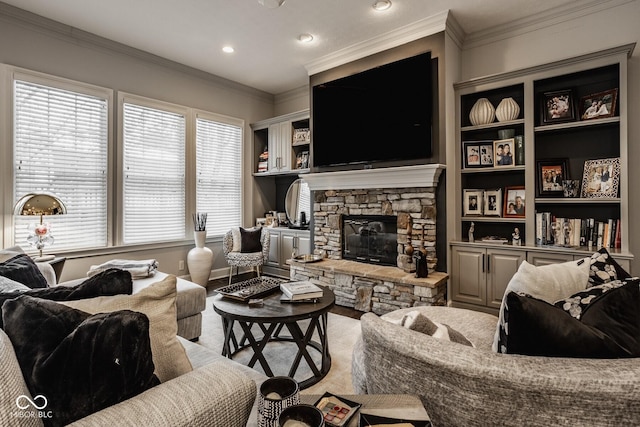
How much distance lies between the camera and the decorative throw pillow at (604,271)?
1442mm

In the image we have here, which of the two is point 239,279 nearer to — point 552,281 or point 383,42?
point 383,42

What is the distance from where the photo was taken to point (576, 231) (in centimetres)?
303

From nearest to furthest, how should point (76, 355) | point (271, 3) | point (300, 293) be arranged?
1. point (76, 355)
2. point (300, 293)
3. point (271, 3)

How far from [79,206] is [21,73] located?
54.9 inches

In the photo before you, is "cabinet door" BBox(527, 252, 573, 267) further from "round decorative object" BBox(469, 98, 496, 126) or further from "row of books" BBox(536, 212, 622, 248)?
"round decorative object" BBox(469, 98, 496, 126)

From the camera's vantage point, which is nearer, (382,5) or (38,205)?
(38,205)

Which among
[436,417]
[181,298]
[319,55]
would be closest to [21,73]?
[181,298]

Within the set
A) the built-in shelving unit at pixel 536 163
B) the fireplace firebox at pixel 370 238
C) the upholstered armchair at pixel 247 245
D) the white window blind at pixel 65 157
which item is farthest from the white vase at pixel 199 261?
the built-in shelving unit at pixel 536 163

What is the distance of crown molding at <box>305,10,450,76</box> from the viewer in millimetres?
3324

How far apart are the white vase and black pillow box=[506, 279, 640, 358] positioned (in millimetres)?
4049

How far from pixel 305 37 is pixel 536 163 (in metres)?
2.79

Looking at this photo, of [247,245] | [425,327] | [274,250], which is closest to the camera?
[425,327]

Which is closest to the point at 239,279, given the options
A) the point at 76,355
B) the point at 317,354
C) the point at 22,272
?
the point at 317,354

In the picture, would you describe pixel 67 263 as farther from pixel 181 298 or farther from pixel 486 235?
pixel 486 235
